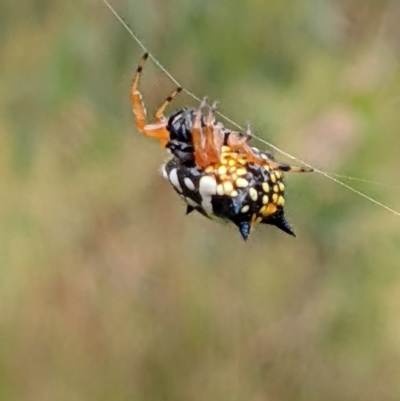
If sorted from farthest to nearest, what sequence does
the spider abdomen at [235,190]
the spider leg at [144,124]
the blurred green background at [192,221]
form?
the blurred green background at [192,221] → the spider leg at [144,124] → the spider abdomen at [235,190]

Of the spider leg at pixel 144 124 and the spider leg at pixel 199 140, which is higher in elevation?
the spider leg at pixel 144 124

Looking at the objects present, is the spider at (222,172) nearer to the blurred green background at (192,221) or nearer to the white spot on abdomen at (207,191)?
the white spot on abdomen at (207,191)

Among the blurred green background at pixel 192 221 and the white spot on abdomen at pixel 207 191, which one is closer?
the white spot on abdomen at pixel 207 191

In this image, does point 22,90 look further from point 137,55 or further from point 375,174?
point 375,174

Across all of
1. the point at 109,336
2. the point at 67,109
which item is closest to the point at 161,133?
the point at 67,109

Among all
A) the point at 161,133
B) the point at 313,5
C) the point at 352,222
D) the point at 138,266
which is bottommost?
the point at 161,133

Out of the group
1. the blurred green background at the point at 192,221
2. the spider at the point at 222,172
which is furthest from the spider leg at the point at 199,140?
the blurred green background at the point at 192,221

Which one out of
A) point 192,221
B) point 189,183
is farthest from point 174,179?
point 192,221

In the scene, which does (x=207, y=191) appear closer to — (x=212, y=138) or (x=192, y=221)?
(x=212, y=138)
